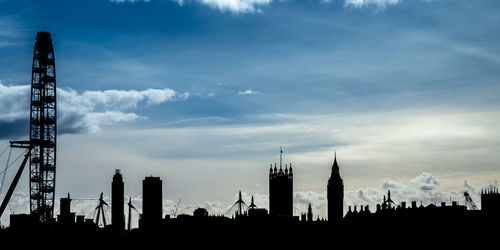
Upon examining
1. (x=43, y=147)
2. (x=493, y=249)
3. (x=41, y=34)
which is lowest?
(x=493, y=249)

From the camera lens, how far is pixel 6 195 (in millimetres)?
176500

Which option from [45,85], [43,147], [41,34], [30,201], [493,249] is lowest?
[493,249]

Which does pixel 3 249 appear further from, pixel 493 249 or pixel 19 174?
pixel 493 249

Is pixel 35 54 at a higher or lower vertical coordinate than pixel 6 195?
higher

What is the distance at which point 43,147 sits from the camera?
177 meters

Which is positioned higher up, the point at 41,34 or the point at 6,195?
the point at 41,34

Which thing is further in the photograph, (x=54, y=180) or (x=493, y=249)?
(x=493, y=249)

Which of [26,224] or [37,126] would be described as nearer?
[37,126]

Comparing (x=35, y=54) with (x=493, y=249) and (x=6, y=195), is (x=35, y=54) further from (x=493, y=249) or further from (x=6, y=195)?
(x=493, y=249)

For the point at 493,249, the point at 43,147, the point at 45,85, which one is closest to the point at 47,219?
the point at 43,147

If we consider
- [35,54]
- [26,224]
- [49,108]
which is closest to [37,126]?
[49,108]

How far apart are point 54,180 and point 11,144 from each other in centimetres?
1378

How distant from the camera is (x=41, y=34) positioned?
179375 millimetres

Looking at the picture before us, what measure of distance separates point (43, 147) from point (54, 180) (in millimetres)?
8534
